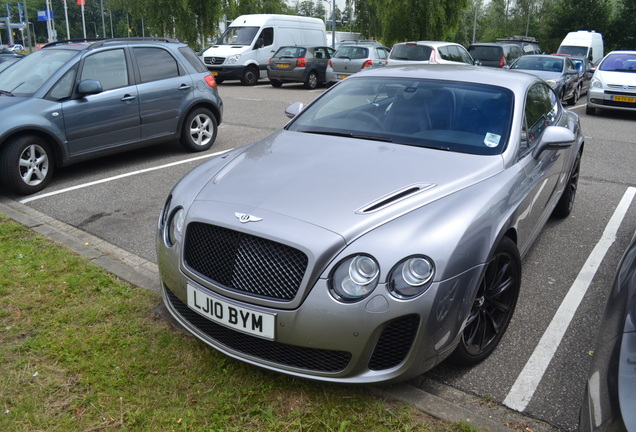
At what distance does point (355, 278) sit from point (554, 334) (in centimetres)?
167

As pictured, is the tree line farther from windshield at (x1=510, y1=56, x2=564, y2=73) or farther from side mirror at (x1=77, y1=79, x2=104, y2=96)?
windshield at (x1=510, y1=56, x2=564, y2=73)

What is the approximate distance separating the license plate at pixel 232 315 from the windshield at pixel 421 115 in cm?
168

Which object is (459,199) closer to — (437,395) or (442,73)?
(437,395)

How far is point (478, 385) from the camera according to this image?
3.09 m

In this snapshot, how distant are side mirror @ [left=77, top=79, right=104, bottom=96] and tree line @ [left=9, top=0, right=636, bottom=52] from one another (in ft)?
17.5

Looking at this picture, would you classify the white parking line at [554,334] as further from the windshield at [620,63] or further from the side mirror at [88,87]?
the windshield at [620,63]

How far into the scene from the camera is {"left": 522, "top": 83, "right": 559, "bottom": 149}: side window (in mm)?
4137

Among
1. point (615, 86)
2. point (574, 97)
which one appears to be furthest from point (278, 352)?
point (574, 97)

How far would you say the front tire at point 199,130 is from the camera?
8422 millimetres

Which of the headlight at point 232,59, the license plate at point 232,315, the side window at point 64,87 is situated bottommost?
the license plate at point 232,315

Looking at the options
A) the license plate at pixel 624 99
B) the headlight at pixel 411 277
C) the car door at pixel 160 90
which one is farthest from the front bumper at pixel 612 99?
the headlight at pixel 411 277

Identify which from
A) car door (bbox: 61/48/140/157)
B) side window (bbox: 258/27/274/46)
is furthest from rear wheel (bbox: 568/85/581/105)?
car door (bbox: 61/48/140/157)

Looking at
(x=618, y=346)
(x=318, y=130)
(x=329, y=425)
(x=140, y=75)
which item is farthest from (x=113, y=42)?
(x=618, y=346)

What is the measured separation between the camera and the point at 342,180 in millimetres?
3295
